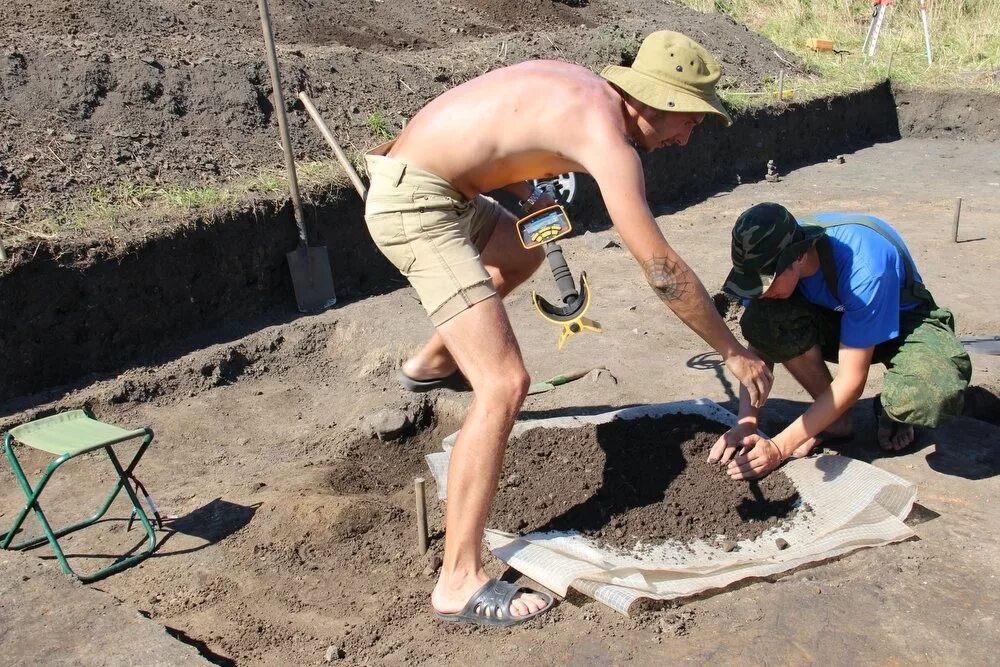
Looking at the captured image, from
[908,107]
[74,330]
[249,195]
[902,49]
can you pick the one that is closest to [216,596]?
[74,330]

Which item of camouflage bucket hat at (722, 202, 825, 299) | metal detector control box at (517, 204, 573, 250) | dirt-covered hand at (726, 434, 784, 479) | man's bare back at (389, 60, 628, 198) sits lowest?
dirt-covered hand at (726, 434, 784, 479)

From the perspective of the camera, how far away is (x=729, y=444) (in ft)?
11.3

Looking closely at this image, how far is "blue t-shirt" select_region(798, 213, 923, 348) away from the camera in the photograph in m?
3.17

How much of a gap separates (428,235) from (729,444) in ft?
4.57

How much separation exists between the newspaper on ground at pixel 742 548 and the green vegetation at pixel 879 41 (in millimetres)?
6789

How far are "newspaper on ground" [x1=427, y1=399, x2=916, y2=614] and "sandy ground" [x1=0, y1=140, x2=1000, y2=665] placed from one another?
7 centimetres

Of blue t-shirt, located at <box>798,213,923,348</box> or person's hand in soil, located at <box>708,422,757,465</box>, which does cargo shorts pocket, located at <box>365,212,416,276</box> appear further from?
blue t-shirt, located at <box>798,213,923,348</box>

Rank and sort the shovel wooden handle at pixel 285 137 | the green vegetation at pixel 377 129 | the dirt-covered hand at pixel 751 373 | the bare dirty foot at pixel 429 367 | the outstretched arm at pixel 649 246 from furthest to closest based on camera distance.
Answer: the green vegetation at pixel 377 129 → the shovel wooden handle at pixel 285 137 → the bare dirty foot at pixel 429 367 → the dirt-covered hand at pixel 751 373 → the outstretched arm at pixel 649 246

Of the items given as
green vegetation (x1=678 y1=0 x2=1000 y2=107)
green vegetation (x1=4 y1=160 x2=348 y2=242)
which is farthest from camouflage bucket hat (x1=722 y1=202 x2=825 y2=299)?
green vegetation (x1=678 y1=0 x2=1000 y2=107)

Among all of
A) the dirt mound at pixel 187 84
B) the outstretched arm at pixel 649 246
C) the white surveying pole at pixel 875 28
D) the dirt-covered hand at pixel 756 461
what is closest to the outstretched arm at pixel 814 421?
the dirt-covered hand at pixel 756 461

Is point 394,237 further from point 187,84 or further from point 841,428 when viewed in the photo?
point 187,84

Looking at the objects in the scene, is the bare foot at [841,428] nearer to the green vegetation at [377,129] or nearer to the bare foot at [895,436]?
the bare foot at [895,436]

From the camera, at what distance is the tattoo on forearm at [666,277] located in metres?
2.63

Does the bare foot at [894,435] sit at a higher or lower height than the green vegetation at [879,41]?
lower
